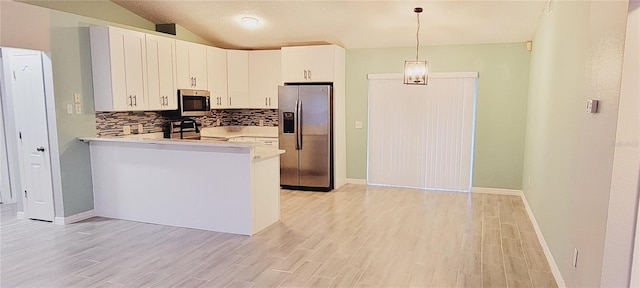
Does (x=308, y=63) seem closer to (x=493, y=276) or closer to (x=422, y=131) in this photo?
(x=422, y=131)

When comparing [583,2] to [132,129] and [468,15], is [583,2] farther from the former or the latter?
[132,129]

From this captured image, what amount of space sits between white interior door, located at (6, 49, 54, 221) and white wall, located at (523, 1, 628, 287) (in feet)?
16.9

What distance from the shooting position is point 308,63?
6.35 m

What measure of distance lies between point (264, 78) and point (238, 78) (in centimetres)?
46

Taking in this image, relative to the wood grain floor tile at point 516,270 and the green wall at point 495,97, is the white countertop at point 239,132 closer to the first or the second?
the green wall at point 495,97

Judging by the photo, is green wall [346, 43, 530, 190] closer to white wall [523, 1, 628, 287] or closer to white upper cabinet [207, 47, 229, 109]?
white wall [523, 1, 628, 287]

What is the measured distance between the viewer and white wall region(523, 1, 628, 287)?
2135mm

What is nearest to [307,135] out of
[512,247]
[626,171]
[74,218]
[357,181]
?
[357,181]

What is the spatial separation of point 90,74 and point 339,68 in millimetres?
3601

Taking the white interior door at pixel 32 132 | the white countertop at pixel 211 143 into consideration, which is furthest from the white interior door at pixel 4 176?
the white countertop at pixel 211 143

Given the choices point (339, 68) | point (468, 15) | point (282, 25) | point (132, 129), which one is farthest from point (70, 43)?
point (468, 15)

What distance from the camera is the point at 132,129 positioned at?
5.45 metres

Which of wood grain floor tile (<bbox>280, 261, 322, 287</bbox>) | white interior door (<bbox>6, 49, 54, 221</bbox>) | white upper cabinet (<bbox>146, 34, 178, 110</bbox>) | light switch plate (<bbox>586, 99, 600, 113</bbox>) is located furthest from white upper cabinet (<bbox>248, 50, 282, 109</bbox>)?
light switch plate (<bbox>586, 99, 600, 113</bbox>)

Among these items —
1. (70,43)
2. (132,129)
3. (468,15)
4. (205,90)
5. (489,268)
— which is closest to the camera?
(489,268)
